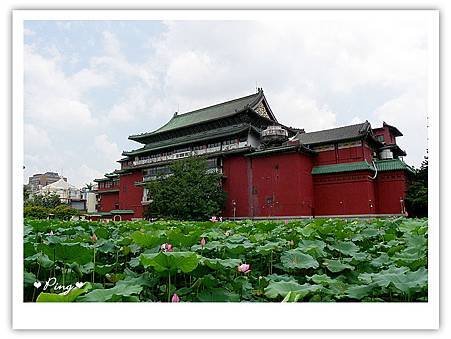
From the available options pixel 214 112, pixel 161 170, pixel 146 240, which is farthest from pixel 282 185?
pixel 146 240

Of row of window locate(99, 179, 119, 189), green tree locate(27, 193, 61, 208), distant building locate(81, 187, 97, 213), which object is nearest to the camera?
green tree locate(27, 193, 61, 208)

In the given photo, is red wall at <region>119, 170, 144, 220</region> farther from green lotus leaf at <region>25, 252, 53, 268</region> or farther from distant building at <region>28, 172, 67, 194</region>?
green lotus leaf at <region>25, 252, 53, 268</region>

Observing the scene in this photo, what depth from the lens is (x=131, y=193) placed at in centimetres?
2225

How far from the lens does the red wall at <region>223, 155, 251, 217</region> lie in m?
17.1

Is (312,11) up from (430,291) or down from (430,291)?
up

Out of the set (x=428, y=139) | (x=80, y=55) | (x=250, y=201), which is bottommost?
(x=250, y=201)

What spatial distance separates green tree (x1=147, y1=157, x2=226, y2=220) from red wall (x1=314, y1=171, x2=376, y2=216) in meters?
4.12

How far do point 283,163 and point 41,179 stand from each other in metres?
14.0

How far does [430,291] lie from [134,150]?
2181cm

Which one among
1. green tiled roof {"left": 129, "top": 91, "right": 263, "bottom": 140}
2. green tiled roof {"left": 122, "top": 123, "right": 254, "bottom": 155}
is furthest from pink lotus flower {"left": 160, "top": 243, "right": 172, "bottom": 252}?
green tiled roof {"left": 129, "top": 91, "right": 263, "bottom": 140}
